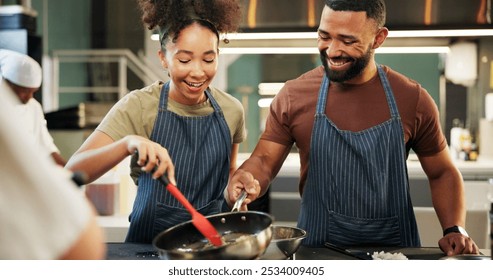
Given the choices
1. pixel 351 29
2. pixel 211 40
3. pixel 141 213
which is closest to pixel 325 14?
pixel 351 29

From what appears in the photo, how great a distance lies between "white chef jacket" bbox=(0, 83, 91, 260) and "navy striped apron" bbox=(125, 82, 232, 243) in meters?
0.67

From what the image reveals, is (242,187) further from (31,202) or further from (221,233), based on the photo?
(31,202)

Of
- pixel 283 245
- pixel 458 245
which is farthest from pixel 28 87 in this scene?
pixel 458 245

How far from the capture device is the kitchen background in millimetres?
1371

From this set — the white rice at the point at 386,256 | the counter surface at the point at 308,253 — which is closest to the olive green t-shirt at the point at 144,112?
the counter surface at the point at 308,253

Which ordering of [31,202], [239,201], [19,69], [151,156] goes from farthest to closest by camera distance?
[19,69], [239,201], [151,156], [31,202]

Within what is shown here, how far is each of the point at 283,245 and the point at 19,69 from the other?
2.14 feet

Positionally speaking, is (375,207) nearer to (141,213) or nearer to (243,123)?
(243,123)

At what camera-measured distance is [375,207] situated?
1270mm

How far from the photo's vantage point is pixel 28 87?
53.3 inches

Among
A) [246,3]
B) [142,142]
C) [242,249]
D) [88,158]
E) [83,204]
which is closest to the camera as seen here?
[83,204]

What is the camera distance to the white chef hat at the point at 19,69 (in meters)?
1.34

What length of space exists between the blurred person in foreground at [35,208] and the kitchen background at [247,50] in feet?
2.42

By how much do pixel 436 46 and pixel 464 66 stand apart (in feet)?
0.34
